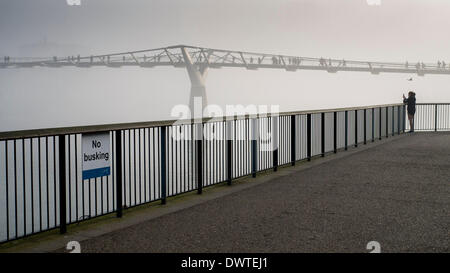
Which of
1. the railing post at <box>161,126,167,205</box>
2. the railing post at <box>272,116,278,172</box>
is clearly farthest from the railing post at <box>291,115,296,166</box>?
the railing post at <box>161,126,167,205</box>

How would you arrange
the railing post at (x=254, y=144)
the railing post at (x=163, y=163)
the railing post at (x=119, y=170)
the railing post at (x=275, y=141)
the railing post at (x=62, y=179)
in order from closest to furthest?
the railing post at (x=62, y=179)
the railing post at (x=119, y=170)
the railing post at (x=163, y=163)
the railing post at (x=254, y=144)
the railing post at (x=275, y=141)

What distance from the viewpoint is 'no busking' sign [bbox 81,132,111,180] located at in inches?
255

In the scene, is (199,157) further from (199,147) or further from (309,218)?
(309,218)

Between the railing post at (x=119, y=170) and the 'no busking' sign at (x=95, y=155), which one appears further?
the railing post at (x=119, y=170)

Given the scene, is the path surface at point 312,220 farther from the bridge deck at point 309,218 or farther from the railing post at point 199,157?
the railing post at point 199,157

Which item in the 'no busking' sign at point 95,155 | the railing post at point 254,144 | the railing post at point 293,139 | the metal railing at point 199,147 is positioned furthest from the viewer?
the railing post at point 293,139

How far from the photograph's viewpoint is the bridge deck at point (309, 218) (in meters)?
5.36

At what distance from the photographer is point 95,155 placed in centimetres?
661

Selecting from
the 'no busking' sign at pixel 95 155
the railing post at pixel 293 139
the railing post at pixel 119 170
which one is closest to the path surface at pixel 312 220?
the railing post at pixel 119 170

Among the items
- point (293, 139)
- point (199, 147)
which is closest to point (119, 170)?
point (199, 147)

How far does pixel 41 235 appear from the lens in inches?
243

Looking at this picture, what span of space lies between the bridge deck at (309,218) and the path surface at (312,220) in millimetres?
10

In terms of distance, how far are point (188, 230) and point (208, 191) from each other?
308 centimetres
